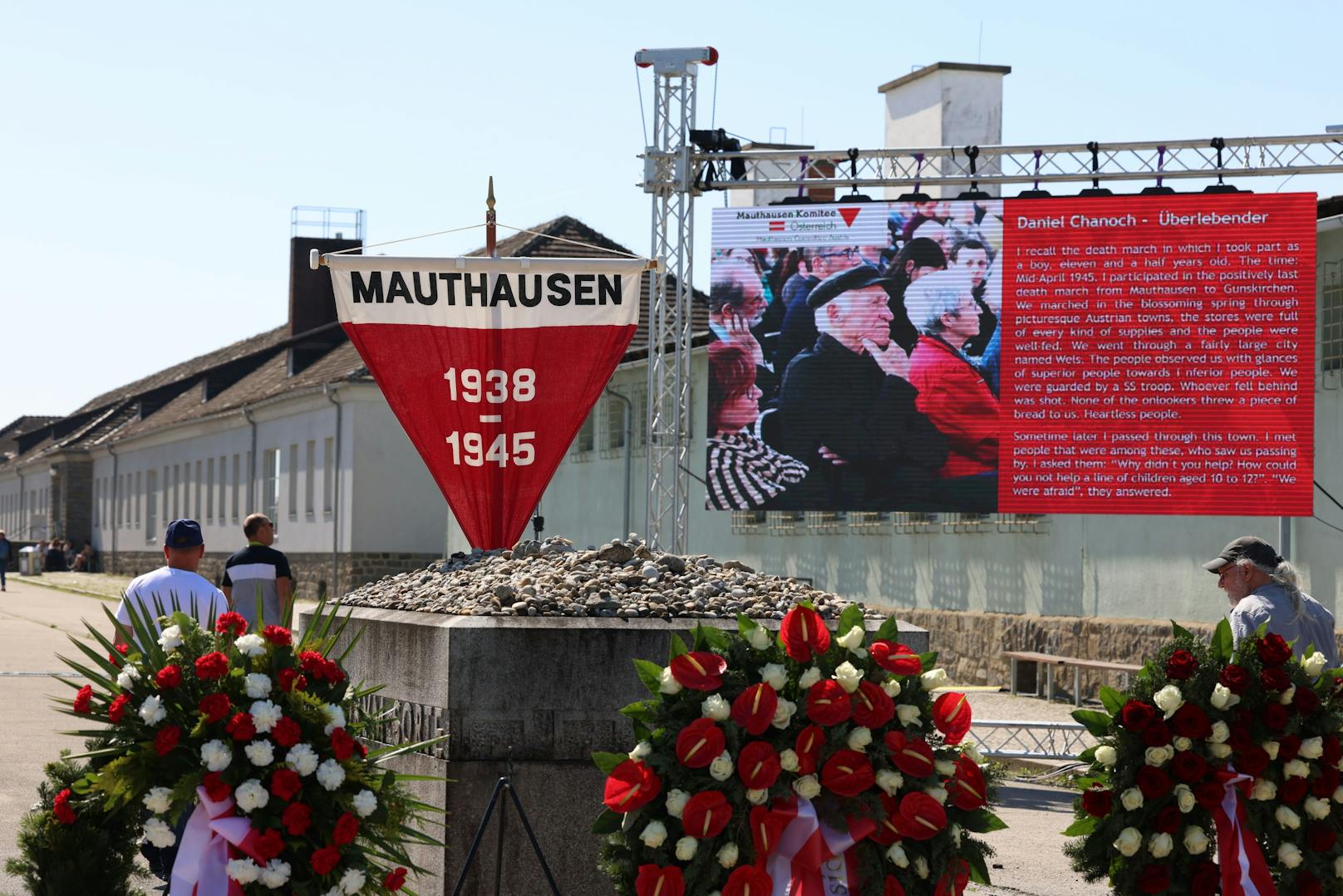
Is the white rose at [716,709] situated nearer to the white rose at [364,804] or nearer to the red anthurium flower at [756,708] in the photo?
the red anthurium flower at [756,708]

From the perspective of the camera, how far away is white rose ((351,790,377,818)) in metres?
5.38

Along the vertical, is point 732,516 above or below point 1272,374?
below

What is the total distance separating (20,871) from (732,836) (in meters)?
2.27

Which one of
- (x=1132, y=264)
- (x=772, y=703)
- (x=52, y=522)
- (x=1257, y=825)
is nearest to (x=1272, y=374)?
(x=1132, y=264)

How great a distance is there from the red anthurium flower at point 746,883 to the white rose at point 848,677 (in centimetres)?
55

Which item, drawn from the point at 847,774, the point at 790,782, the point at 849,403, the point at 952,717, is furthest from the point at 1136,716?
the point at 849,403

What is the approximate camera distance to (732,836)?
17.2 ft

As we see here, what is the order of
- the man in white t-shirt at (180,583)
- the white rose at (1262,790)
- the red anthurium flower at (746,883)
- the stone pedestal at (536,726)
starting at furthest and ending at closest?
1. the man in white t-shirt at (180,583)
2. the stone pedestal at (536,726)
3. the white rose at (1262,790)
4. the red anthurium flower at (746,883)

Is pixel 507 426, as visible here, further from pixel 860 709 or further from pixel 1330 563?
pixel 1330 563

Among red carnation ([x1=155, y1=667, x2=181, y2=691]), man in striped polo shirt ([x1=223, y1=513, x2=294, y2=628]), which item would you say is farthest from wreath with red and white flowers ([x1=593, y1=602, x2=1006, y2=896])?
man in striped polo shirt ([x1=223, y1=513, x2=294, y2=628])

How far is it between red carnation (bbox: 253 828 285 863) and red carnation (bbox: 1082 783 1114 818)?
93.7 inches

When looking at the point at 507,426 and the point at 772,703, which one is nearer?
the point at 772,703

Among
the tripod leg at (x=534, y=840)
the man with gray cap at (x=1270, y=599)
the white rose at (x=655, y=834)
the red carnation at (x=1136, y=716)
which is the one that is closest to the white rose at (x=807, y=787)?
the white rose at (x=655, y=834)

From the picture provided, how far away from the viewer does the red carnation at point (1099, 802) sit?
5.84 meters
